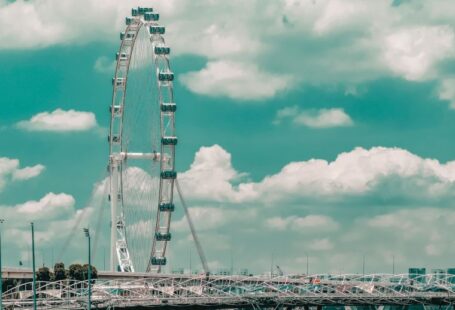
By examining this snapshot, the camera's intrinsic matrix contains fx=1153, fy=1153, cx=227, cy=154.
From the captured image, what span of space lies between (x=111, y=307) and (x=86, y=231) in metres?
43.6

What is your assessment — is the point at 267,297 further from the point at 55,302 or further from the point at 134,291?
the point at 55,302

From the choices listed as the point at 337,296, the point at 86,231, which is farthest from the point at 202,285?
the point at 86,231

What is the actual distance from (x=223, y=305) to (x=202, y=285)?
295 inches

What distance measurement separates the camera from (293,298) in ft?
633

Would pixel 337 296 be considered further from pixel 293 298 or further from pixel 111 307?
pixel 111 307

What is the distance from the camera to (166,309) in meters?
193

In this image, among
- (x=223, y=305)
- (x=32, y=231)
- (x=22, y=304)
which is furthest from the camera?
(x=223, y=305)

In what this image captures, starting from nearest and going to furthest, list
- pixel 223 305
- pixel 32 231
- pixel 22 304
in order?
pixel 32 231 < pixel 22 304 < pixel 223 305

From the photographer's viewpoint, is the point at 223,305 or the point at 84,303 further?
the point at 223,305

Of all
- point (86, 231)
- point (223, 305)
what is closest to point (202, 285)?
point (223, 305)

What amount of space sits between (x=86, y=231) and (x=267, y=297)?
2455 inches

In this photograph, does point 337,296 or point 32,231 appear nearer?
point 32,231

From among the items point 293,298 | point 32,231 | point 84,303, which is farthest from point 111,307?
point 32,231

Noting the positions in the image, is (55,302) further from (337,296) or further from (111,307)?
(337,296)
